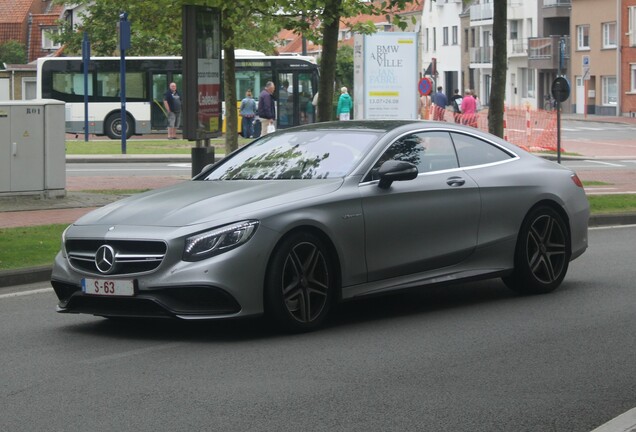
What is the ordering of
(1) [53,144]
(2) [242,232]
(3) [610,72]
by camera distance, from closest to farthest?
(2) [242,232], (1) [53,144], (3) [610,72]

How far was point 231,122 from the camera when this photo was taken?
29.5 meters

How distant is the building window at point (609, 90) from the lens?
268ft

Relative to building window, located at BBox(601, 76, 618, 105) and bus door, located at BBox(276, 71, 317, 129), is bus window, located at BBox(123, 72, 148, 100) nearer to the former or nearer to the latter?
bus door, located at BBox(276, 71, 317, 129)

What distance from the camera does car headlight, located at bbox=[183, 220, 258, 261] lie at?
8.73m

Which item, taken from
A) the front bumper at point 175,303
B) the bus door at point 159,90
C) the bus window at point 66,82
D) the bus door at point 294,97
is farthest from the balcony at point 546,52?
the front bumper at point 175,303

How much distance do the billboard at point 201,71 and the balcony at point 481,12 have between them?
285 ft

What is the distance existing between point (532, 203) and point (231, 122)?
1901 centimetres

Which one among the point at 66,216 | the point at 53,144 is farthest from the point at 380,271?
the point at 53,144

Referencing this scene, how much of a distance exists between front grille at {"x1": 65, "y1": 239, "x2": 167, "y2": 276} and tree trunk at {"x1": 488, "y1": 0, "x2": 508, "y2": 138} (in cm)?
1212

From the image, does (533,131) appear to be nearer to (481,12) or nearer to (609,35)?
(609,35)

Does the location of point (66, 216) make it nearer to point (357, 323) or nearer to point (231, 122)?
point (357, 323)

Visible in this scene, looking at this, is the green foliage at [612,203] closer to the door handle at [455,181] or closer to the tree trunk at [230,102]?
the door handle at [455,181]

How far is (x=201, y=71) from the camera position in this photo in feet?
59.4

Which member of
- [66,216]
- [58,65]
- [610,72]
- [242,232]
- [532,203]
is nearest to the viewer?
[242,232]
